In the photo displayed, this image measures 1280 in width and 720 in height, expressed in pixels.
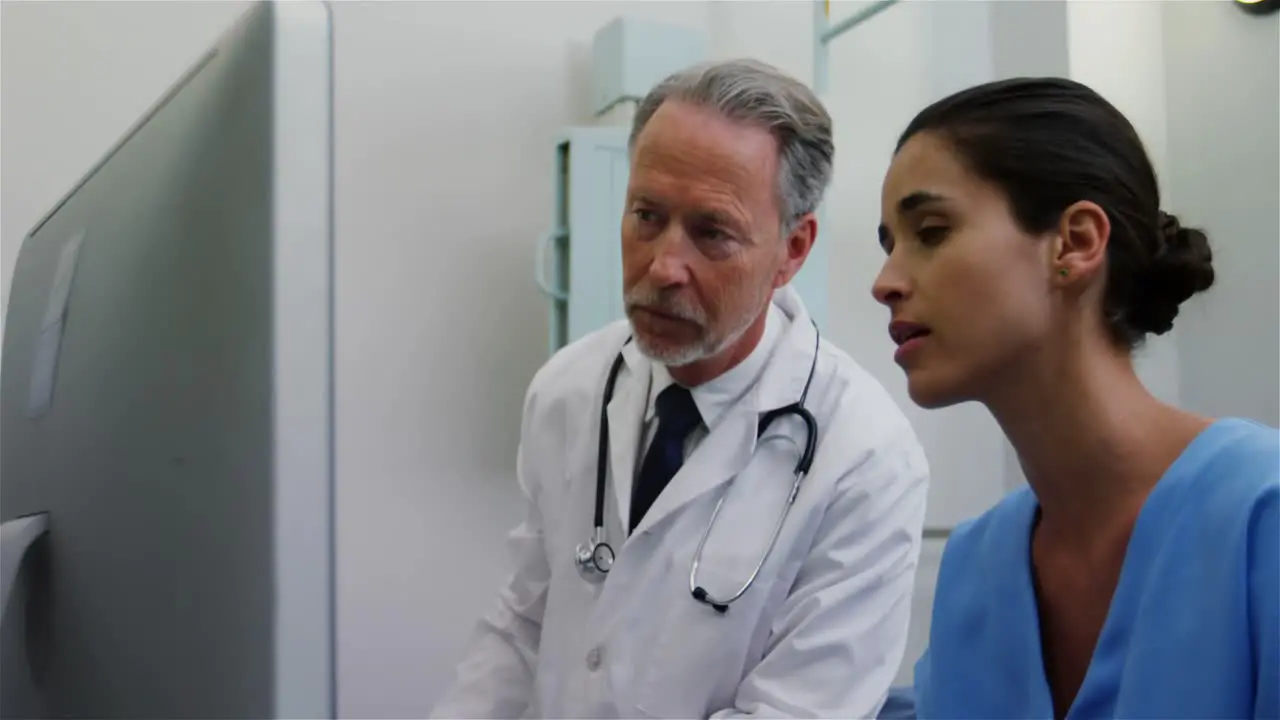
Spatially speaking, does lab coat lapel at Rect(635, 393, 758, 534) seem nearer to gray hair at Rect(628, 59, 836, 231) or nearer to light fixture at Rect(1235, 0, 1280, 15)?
gray hair at Rect(628, 59, 836, 231)

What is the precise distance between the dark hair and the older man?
0.39 meters

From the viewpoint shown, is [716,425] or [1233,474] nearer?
[1233,474]

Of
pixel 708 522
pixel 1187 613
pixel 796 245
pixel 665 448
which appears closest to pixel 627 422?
pixel 665 448

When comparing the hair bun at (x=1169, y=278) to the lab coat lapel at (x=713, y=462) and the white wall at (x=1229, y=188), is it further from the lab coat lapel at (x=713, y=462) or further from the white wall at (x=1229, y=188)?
the white wall at (x=1229, y=188)

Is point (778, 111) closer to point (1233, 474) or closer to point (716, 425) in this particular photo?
point (716, 425)

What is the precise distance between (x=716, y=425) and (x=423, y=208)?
95 centimetres

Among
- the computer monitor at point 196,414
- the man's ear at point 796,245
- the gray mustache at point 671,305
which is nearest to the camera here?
the computer monitor at point 196,414

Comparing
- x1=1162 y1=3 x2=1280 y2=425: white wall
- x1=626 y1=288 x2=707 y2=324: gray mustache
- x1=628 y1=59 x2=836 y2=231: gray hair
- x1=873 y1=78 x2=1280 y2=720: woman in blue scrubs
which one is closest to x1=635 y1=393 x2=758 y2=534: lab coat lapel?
x1=626 y1=288 x2=707 y2=324: gray mustache

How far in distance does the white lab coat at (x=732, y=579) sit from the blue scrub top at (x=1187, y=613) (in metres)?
0.24

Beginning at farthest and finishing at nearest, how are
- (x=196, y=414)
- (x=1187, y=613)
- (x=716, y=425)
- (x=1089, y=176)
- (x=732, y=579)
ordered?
(x=716, y=425), (x=732, y=579), (x=1089, y=176), (x=1187, y=613), (x=196, y=414)

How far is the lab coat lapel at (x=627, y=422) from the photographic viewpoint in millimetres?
1202

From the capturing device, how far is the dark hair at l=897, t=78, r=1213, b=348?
31.6 inches

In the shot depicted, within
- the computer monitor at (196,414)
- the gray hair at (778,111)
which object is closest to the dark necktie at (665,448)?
the gray hair at (778,111)

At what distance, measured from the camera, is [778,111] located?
1250 mm
